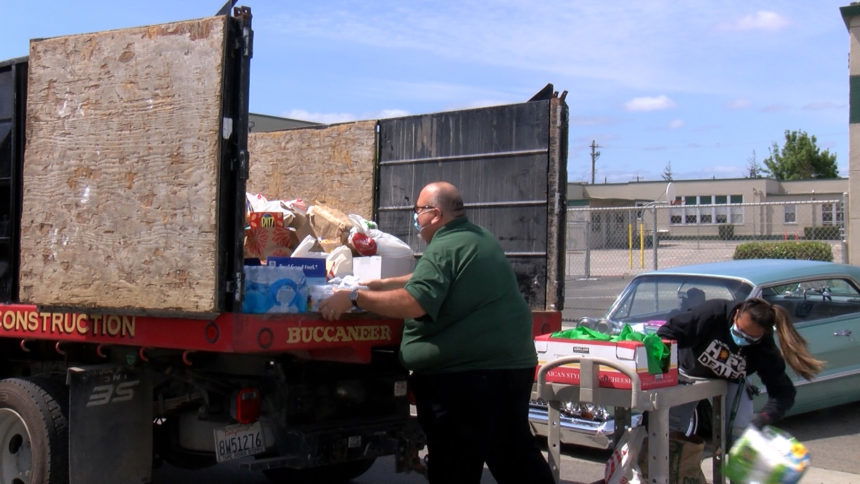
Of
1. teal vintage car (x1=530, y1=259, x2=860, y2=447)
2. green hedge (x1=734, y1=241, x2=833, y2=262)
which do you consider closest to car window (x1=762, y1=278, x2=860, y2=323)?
teal vintage car (x1=530, y1=259, x2=860, y2=447)

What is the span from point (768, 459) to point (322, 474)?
327 centimetres

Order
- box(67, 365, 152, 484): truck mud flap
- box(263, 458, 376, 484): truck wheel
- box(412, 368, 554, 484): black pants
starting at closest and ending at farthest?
1. box(412, 368, 554, 484): black pants
2. box(67, 365, 152, 484): truck mud flap
3. box(263, 458, 376, 484): truck wheel

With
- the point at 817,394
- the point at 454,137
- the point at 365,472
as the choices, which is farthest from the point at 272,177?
the point at 817,394

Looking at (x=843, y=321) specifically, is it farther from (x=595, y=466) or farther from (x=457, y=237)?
(x=457, y=237)

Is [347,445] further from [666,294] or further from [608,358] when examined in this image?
[666,294]

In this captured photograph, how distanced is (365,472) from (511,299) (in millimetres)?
2777

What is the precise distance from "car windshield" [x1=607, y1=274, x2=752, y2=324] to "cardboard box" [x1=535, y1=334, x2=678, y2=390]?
10.4 ft

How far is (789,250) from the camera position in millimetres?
16031

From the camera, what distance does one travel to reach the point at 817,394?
8.29 meters

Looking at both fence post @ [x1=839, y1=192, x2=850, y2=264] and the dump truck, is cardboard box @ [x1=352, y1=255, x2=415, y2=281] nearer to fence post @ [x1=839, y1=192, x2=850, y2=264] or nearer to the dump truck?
the dump truck

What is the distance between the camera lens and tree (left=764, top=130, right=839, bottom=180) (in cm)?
5207

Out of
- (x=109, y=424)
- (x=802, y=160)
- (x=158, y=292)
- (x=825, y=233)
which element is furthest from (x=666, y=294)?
Result: (x=802, y=160)

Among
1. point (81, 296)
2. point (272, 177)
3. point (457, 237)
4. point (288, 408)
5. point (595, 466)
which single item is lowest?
point (595, 466)

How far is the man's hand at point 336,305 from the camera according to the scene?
4566 millimetres
